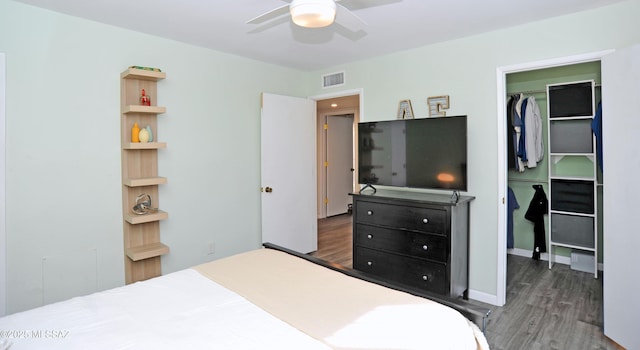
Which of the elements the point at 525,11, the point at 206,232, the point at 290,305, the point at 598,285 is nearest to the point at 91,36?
the point at 206,232

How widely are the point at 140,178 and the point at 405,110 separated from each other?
2618 mm

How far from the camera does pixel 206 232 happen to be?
3658 mm

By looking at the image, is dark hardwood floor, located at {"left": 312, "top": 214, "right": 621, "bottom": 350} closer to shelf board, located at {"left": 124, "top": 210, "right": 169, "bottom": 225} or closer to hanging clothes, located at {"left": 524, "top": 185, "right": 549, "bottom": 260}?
hanging clothes, located at {"left": 524, "top": 185, "right": 549, "bottom": 260}

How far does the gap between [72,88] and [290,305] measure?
8.30 feet

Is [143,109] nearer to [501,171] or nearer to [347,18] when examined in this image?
[347,18]

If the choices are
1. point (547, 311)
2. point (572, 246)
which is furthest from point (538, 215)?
point (547, 311)

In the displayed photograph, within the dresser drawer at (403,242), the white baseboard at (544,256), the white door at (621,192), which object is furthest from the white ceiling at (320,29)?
the white baseboard at (544,256)

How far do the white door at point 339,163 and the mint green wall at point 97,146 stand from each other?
3377 millimetres

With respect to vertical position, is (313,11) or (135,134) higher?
(313,11)

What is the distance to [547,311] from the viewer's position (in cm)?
294

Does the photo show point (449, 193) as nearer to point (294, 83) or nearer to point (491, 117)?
point (491, 117)

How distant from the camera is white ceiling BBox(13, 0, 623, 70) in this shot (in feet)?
8.20

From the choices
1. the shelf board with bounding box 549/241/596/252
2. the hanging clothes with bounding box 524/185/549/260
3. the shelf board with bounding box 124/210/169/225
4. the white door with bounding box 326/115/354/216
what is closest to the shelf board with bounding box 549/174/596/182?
the hanging clothes with bounding box 524/185/549/260

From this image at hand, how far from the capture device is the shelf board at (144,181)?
9.54 ft
